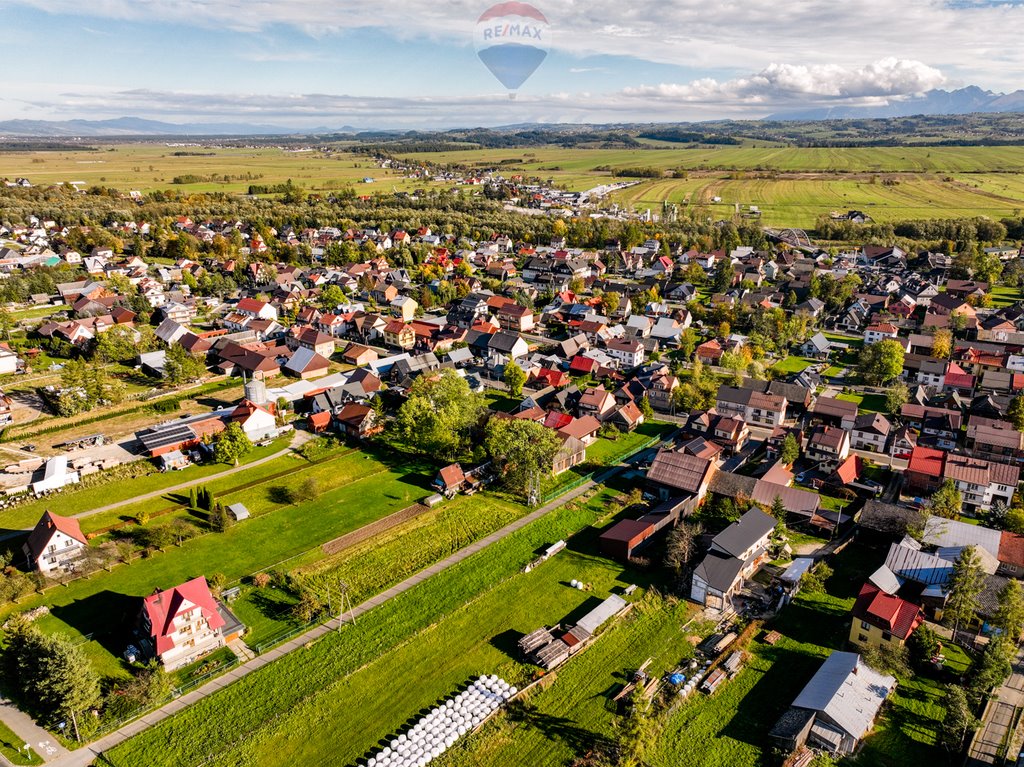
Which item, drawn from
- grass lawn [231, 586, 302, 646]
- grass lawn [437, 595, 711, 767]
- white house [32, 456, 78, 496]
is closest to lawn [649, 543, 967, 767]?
grass lawn [437, 595, 711, 767]

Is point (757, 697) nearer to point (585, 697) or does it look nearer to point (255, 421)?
point (585, 697)

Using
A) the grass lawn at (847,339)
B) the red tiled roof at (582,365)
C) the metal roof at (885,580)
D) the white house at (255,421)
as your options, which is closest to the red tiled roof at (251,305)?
the white house at (255,421)

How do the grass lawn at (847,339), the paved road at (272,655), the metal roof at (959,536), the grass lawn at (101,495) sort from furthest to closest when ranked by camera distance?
the grass lawn at (847,339)
the grass lawn at (101,495)
the metal roof at (959,536)
the paved road at (272,655)

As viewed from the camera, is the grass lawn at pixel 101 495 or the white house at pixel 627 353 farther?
the white house at pixel 627 353

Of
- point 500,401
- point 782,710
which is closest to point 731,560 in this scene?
point 782,710

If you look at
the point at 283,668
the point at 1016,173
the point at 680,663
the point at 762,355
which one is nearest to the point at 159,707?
the point at 283,668

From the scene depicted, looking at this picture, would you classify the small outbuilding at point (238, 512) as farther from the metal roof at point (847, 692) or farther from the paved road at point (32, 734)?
the metal roof at point (847, 692)
